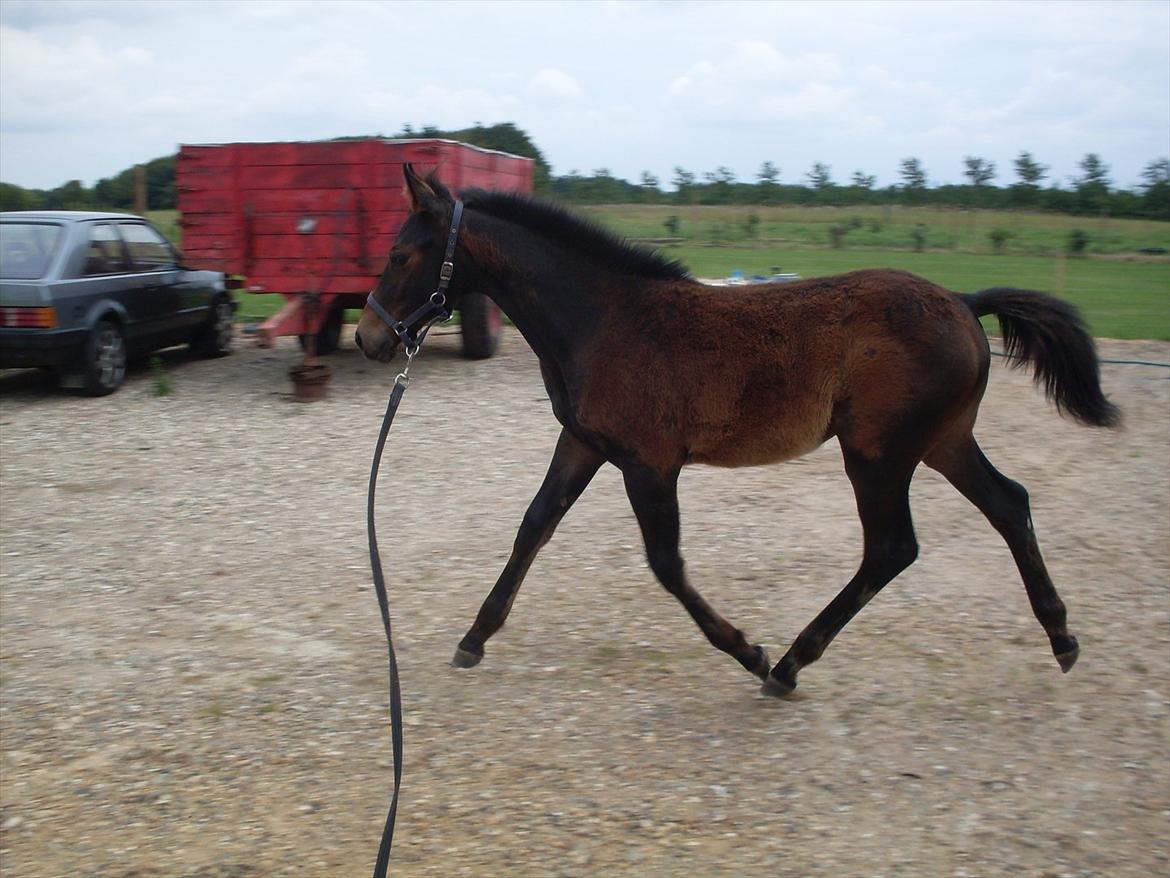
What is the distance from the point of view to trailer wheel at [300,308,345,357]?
1194cm

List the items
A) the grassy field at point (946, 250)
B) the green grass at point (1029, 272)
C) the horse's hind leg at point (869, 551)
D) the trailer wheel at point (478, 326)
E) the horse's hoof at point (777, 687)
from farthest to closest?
the grassy field at point (946, 250) → the green grass at point (1029, 272) → the trailer wheel at point (478, 326) → the horse's hoof at point (777, 687) → the horse's hind leg at point (869, 551)

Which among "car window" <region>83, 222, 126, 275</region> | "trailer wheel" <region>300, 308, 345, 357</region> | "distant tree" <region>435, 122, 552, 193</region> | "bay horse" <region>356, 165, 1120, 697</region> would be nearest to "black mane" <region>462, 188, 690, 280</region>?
"bay horse" <region>356, 165, 1120, 697</region>

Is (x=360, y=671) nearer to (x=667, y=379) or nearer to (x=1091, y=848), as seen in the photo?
(x=667, y=379)

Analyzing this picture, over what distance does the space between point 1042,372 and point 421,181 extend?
2.84 meters

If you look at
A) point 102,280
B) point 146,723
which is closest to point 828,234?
point 102,280

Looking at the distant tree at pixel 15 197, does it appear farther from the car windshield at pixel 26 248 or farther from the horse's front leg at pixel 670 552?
the horse's front leg at pixel 670 552

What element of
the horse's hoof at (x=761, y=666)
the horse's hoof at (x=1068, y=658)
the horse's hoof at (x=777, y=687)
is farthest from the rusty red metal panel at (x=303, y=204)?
the horse's hoof at (x=1068, y=658)

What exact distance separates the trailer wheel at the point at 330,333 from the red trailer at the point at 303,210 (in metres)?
0.48

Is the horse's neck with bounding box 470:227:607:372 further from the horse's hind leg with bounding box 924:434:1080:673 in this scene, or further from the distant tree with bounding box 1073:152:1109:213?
the distant tree with bounding box 1073:152:1109:213

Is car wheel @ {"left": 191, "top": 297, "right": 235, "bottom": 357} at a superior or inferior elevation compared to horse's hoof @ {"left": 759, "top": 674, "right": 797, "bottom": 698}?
superior

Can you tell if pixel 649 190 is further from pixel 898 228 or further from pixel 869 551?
pixel 869 551

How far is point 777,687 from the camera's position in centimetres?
449

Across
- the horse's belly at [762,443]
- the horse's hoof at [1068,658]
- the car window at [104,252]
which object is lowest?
the horse's hoof at [1068,658]

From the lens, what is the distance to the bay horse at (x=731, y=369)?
4.29 m
